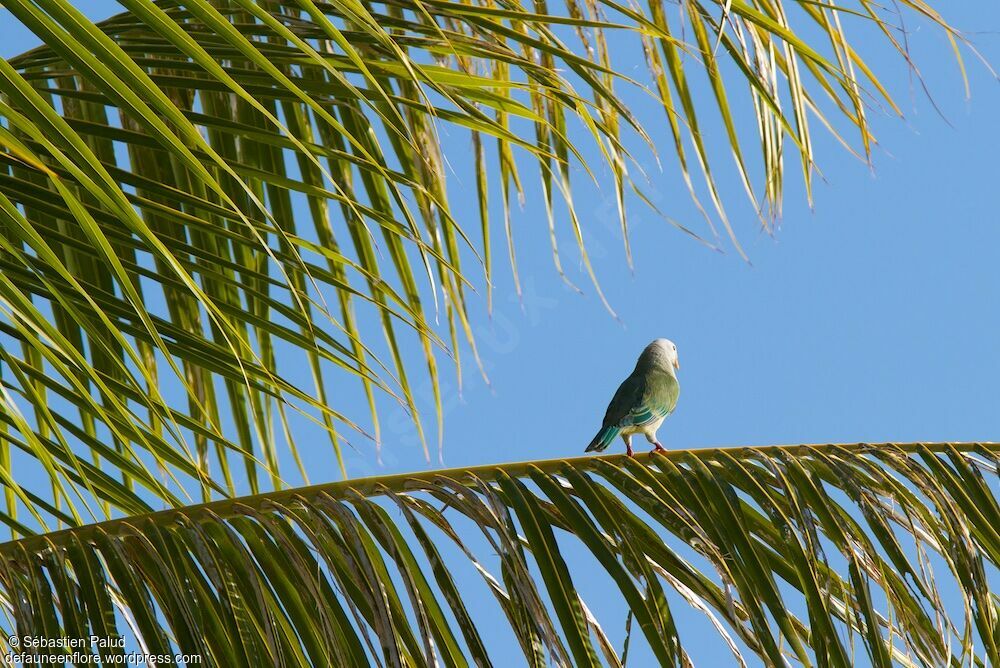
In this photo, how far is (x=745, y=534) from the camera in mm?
1885

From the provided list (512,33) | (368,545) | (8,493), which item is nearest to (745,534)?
(368,545)

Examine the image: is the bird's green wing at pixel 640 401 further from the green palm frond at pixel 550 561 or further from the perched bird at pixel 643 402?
the green palm frond at pixel 550 561

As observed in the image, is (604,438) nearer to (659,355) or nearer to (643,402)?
(643,402)

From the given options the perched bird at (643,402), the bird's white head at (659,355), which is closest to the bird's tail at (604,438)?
the perched bird at (643,402)

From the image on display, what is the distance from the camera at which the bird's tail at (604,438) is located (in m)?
3.01

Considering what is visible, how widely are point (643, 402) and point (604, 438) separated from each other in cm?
19

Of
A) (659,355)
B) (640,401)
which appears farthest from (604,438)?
(659,355)

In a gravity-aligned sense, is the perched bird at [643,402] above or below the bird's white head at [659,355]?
below

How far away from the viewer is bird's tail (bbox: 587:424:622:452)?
3.01 metres

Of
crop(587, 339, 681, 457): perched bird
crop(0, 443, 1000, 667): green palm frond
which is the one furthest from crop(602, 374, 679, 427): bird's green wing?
crop(0, 443, 1000, 667): green palm frond


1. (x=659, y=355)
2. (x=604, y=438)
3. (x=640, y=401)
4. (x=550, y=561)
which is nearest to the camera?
(x=550, y=561)

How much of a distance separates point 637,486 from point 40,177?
1328mm

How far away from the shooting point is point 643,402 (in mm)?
3141

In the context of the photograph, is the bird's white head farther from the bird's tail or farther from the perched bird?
the bird's tail
